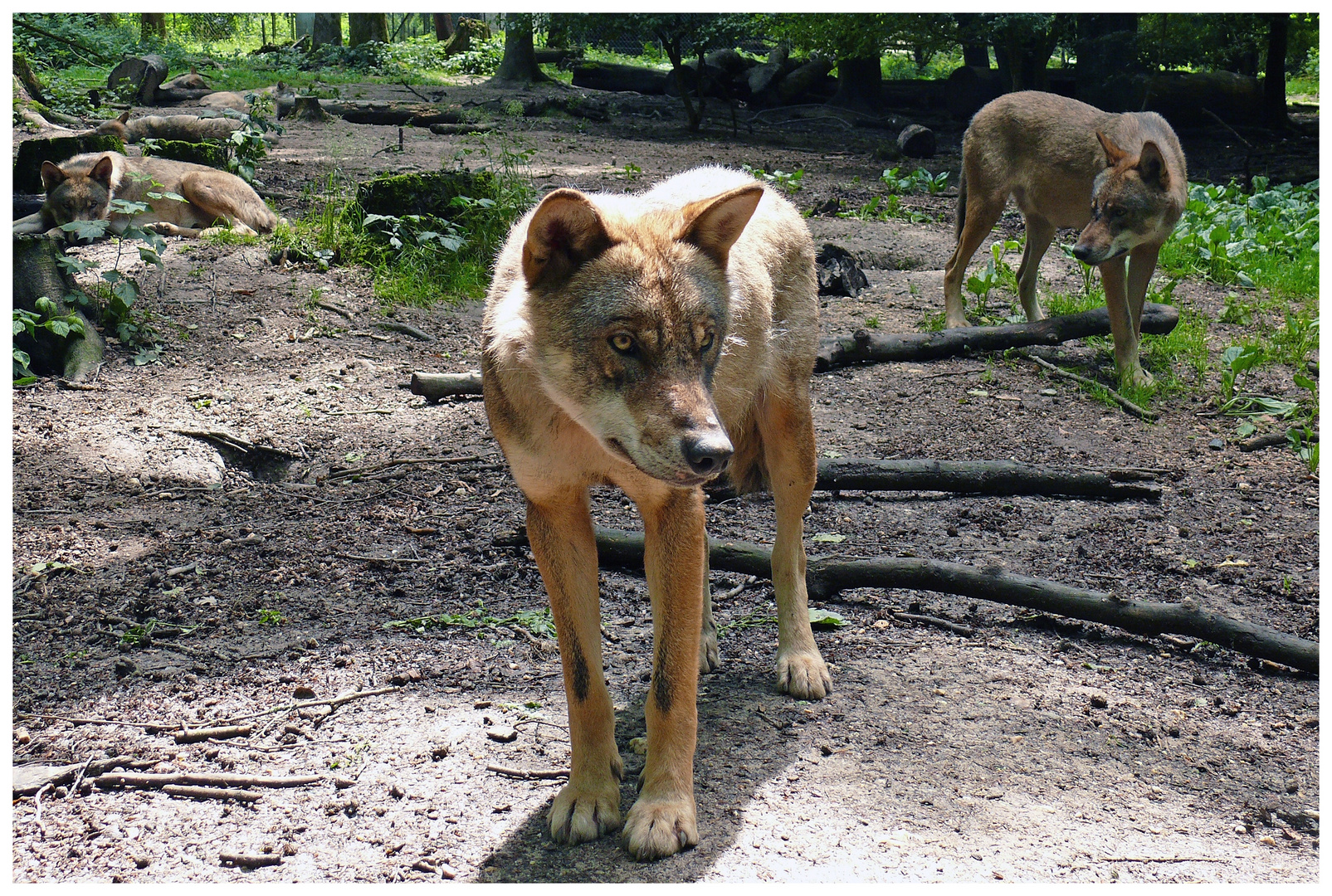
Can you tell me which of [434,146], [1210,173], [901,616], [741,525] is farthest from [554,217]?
[1210,173]

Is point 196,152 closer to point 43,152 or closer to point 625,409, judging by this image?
point 43,152

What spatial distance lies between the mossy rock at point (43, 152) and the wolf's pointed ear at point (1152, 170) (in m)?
Result: 9.53

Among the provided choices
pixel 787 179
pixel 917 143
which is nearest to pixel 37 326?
pixel 787 179

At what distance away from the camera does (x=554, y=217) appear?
2.58 m

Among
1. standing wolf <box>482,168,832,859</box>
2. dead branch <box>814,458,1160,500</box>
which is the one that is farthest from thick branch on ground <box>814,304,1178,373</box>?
standing wolf <box>482,168,832,859</box>

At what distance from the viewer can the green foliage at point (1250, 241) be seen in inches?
368

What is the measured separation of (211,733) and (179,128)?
39.3ft

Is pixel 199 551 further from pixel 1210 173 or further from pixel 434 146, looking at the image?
pixel 1210 173

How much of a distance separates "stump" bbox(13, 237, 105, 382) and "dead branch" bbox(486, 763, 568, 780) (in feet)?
15.6

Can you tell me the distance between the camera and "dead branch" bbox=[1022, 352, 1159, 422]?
261 inches

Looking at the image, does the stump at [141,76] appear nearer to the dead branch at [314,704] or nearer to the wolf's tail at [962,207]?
the wolf's tail at [962,207]

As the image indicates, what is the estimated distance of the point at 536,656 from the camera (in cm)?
385

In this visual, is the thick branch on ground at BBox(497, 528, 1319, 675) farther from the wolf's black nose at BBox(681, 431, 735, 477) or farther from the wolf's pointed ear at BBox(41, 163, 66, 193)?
the wolf's pointed ear at BBox(41, 163, 66, 193)

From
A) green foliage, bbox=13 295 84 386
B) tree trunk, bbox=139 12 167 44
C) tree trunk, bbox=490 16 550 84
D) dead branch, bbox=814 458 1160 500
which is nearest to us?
dead branch, bbox=814 458 1160 500
